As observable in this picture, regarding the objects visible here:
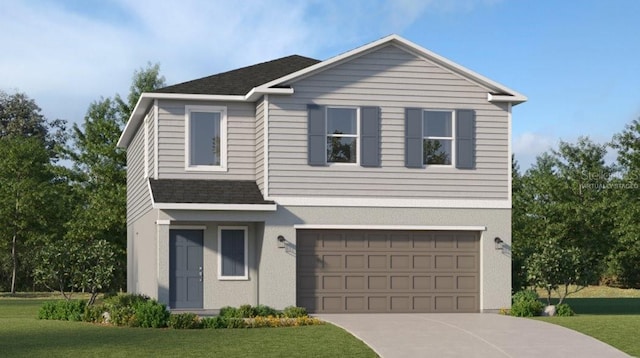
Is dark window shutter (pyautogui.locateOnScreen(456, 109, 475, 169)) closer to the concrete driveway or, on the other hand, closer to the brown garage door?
the brown garage door

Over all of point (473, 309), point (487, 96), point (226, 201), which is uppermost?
point (487, 96)

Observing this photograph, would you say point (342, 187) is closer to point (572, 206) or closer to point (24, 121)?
point (572, 206)

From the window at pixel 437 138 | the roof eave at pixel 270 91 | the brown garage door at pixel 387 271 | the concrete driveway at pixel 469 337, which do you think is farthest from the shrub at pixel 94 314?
the window at pixel 437 138

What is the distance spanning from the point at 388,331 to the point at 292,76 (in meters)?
7.91

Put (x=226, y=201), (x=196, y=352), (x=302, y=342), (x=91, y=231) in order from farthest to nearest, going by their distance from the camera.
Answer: (x=91, y=231)
(x=226, y=201)
(x=302, y=342)
(x=196, y=352)

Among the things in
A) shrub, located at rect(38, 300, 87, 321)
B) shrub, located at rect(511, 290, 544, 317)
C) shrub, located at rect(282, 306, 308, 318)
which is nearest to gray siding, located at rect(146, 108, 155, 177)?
shrub, located at rect(38, 300, 87, 321)

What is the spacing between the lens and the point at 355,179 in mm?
26234

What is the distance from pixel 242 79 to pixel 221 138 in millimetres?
2445

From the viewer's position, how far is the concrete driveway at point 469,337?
60.1 feet

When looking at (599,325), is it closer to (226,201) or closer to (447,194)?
(447,194)

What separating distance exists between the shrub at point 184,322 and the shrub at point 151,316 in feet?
0.83

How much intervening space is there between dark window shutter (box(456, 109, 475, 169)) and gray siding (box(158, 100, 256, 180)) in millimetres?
5468

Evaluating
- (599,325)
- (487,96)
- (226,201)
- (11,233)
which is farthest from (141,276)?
(11,233)

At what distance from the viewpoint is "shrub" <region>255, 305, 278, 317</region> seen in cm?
2479
